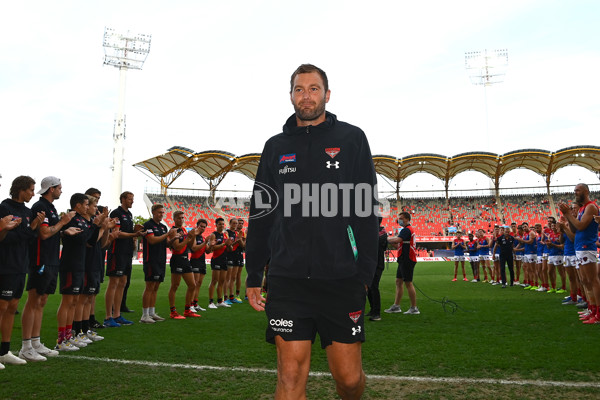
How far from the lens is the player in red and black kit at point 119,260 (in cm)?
837

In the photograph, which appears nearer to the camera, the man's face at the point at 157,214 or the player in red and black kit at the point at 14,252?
the player in red and black kit at the point at 14,252

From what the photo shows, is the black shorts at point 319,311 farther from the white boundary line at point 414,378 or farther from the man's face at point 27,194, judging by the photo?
the man's face at point 27,194

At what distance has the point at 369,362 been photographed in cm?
529

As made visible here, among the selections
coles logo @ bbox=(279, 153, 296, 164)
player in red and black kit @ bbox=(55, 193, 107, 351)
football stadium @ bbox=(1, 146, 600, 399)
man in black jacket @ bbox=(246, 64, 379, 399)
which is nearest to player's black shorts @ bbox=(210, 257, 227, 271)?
football stadium @ bbox=(1, 146, 600, 399)

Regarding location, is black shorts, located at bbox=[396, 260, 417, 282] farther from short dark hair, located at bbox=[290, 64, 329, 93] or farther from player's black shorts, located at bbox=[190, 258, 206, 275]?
short dark hair, located at bbox=[290, 64, 329, 93]

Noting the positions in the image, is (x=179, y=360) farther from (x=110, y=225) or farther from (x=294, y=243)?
(x=294, y=243)

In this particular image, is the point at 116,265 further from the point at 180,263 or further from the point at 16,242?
the point at 16,242

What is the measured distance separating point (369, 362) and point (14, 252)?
4642 mm

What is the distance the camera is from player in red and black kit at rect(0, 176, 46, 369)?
5.44 meters

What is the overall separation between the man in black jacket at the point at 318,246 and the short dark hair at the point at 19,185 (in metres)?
4.35

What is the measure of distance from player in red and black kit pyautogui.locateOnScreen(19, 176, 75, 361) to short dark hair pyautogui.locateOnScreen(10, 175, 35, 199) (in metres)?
0.28

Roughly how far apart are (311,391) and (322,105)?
9.30 ft

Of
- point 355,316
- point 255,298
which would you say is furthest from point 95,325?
point 355,316

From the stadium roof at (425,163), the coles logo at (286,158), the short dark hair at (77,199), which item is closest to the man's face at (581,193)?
the coles logo at (286,158)
